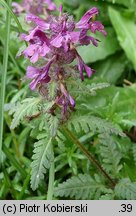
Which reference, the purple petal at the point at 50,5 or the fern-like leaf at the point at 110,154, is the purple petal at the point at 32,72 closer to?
the fern-like leaf at the point at 110,154

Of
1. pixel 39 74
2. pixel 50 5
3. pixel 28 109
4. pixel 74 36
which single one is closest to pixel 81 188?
pixel 28 109

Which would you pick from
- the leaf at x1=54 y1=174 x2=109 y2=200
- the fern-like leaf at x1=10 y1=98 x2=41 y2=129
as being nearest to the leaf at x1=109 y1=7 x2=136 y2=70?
the leaf at x1=54 y1=174 x2=109 y2=200

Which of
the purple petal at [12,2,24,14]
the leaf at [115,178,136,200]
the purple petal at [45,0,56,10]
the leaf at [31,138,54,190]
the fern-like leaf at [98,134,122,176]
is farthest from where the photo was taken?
the purple petal at [12,2,24,14]

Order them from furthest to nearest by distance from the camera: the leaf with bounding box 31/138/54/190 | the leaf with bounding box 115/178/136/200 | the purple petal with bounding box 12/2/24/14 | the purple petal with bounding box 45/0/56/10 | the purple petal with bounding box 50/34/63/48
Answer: the purple petal with bounding box 12/2/24/14 < the purple petal with bounding box 45/0/56/10 < the leaf with bounding box 115/178/136/200 < the leaf with bounding box 31/138/54/190 < the purple petal with bounding box 50/34/63/48

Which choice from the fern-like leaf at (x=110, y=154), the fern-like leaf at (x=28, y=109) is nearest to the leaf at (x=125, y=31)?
the fern-like leaf at (x=110, y=154)

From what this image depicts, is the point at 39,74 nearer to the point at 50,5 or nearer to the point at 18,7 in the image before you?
the point at 50,5

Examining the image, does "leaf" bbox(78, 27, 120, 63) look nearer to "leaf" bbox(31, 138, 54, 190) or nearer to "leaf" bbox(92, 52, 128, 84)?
"leaf" bbox(92, 52, 128, 84)

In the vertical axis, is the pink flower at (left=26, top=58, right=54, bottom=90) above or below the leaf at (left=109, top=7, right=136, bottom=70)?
above

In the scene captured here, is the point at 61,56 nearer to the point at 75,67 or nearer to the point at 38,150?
the point at 75,67
